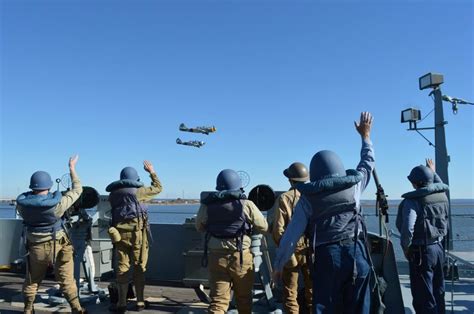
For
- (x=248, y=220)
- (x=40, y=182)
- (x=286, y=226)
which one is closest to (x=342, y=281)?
(x=286, y=226)

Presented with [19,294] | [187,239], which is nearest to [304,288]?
[187,239]

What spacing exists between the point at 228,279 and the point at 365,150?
187 centimetres

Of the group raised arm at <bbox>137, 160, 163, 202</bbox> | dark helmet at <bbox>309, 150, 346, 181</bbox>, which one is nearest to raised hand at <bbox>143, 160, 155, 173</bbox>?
raised arm at <bbox>137, 160, 163, 202</bbox>

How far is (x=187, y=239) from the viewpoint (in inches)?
288

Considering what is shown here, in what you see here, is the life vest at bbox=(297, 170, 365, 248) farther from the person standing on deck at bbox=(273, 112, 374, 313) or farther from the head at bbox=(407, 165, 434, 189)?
the head at bbox=(407, 165, 434, 189)

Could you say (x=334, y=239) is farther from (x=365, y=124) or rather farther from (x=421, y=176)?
(x=421, y=176)

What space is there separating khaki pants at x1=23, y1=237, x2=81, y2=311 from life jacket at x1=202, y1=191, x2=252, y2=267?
172 centimetres

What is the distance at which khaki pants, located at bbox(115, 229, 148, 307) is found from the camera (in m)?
5.40

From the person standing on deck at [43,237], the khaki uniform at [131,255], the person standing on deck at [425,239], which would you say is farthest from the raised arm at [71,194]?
the person standing on deck at [425,239]

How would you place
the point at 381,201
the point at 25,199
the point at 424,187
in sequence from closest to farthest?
the point at 381,201 → the point at 424,187 → the point at 25,199

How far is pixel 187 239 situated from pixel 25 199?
2976 millimetres

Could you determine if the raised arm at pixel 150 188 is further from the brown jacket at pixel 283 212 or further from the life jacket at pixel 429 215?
the life jacket at pixel 429 215

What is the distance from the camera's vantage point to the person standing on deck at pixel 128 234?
5.41m

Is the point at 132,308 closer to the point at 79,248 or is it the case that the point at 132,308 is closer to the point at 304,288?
the point at 79,248
